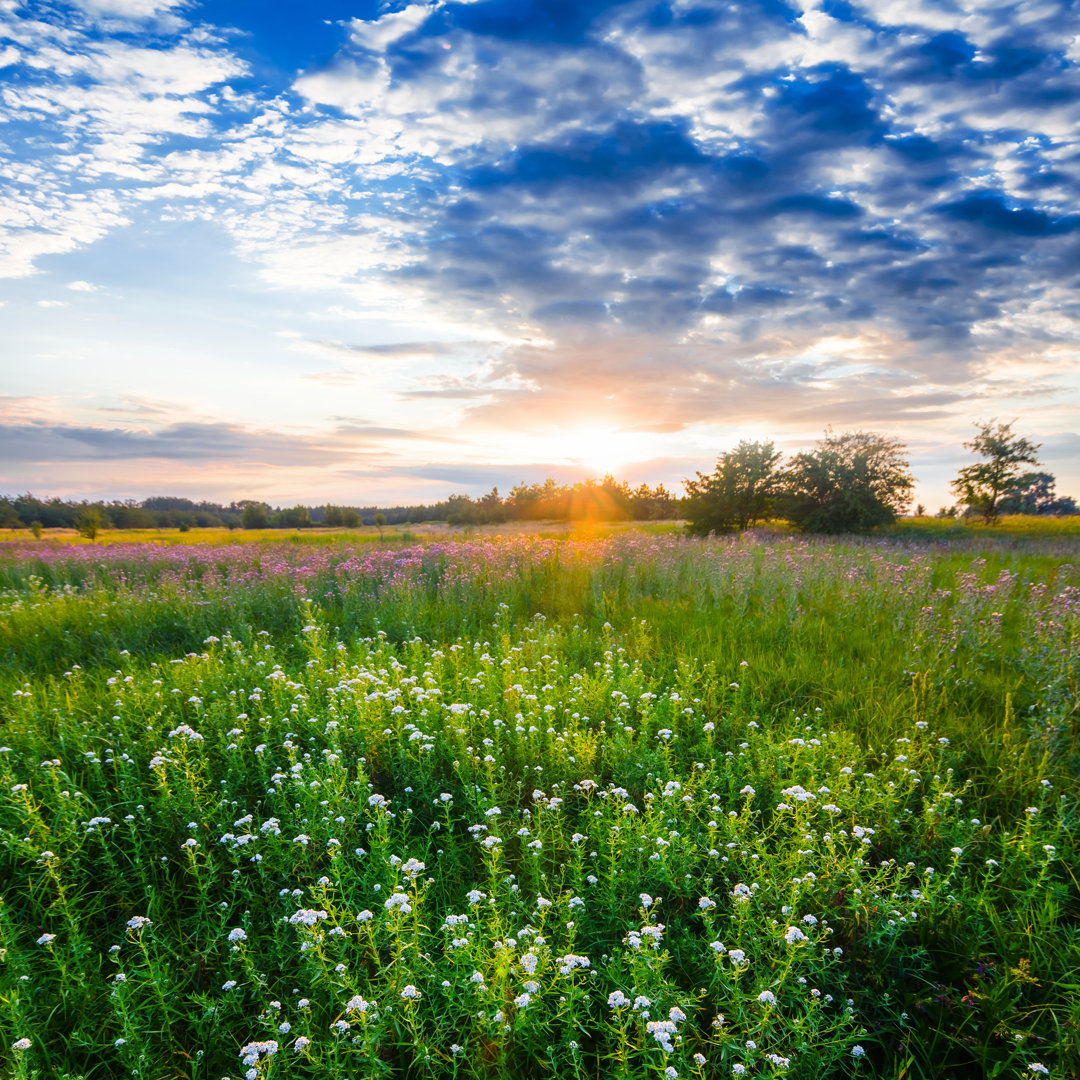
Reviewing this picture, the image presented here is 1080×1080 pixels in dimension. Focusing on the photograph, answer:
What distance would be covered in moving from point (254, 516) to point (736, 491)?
121ft

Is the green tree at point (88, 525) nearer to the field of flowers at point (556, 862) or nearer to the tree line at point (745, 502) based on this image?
the tree line at point (745, 502)

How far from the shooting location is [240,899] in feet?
10.9

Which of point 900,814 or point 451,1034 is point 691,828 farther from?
point 451,1034

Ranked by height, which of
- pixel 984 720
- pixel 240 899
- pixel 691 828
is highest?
pixel 984 720

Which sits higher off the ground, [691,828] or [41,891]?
[691,828]

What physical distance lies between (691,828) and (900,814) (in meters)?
1.46

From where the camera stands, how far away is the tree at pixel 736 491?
24.5 meters

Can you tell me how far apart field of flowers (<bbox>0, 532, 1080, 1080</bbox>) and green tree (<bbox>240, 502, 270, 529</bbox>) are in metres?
39.3

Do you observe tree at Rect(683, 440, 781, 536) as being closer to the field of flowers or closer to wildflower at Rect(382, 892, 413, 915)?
the field of flowers

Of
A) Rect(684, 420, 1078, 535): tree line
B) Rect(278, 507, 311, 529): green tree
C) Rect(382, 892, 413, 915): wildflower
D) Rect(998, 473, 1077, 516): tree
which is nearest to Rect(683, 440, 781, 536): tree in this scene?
Rect(684, 420, 1078, 535): tree line

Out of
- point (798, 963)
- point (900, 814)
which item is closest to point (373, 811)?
point (798, 963)

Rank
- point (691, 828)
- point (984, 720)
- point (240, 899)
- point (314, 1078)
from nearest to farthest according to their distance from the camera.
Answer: point (314, 1078) → point (240, 899) → point (691, 828) → point (984, 720)

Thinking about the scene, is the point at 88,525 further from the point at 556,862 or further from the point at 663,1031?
the point at 663,1031

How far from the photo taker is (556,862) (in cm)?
340
